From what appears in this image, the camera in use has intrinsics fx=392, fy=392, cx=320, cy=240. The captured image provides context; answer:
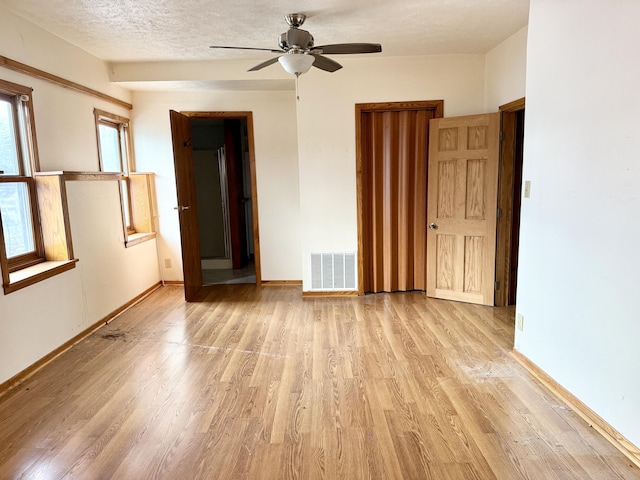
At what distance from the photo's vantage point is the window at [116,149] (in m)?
4.30

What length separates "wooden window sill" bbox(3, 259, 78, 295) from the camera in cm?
275

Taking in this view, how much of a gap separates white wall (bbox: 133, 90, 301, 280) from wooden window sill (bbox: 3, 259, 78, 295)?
1.87 meters

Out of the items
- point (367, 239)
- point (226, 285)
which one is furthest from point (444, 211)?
point (226, 285)

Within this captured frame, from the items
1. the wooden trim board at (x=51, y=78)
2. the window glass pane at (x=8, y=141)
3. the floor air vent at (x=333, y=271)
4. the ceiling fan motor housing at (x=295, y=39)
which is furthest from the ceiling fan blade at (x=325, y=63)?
the window glass pane at (x=8, y=141)

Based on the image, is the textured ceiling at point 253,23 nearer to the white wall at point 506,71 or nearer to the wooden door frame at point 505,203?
the white wall at point 506,71

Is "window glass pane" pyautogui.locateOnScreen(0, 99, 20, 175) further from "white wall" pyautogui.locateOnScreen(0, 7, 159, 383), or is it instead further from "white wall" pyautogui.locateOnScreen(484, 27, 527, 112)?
"white wall" pyautogui.locateOnScreen(484, 27, 527, 112)

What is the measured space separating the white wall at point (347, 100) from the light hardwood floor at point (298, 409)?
1.49m

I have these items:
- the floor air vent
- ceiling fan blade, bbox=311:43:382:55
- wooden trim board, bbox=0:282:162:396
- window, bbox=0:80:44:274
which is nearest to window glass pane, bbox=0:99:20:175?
window, bbox=0:80:44:274

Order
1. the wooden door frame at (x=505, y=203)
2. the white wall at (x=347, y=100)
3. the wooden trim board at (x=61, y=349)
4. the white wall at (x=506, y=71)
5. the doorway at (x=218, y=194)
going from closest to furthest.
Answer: the wooden trim board at (x=61, y=349) < the white wall at (x=506, y=71) < the wooden door frame at (x=505, y=203) < the white wall at (x=347, y=100) < the doorway at (x=218, y=194)

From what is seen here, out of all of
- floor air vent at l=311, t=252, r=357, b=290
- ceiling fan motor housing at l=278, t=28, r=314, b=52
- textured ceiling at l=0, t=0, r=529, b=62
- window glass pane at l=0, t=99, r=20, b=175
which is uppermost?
textured ceiling at l=0, t=0, r=529, b=62

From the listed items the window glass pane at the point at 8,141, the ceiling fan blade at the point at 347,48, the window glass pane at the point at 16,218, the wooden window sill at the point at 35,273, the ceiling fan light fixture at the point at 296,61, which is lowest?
the wooden window sill at the point at 35,273

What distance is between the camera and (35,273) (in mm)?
2973

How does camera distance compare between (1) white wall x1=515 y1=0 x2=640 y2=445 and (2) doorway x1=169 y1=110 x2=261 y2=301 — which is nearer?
(1) white wall x1=515 y1=0 x2=640 y2=445

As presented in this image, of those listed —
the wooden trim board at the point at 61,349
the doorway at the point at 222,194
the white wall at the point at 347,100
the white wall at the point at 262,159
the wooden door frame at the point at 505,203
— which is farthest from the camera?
the doorway at the point at 222,194
